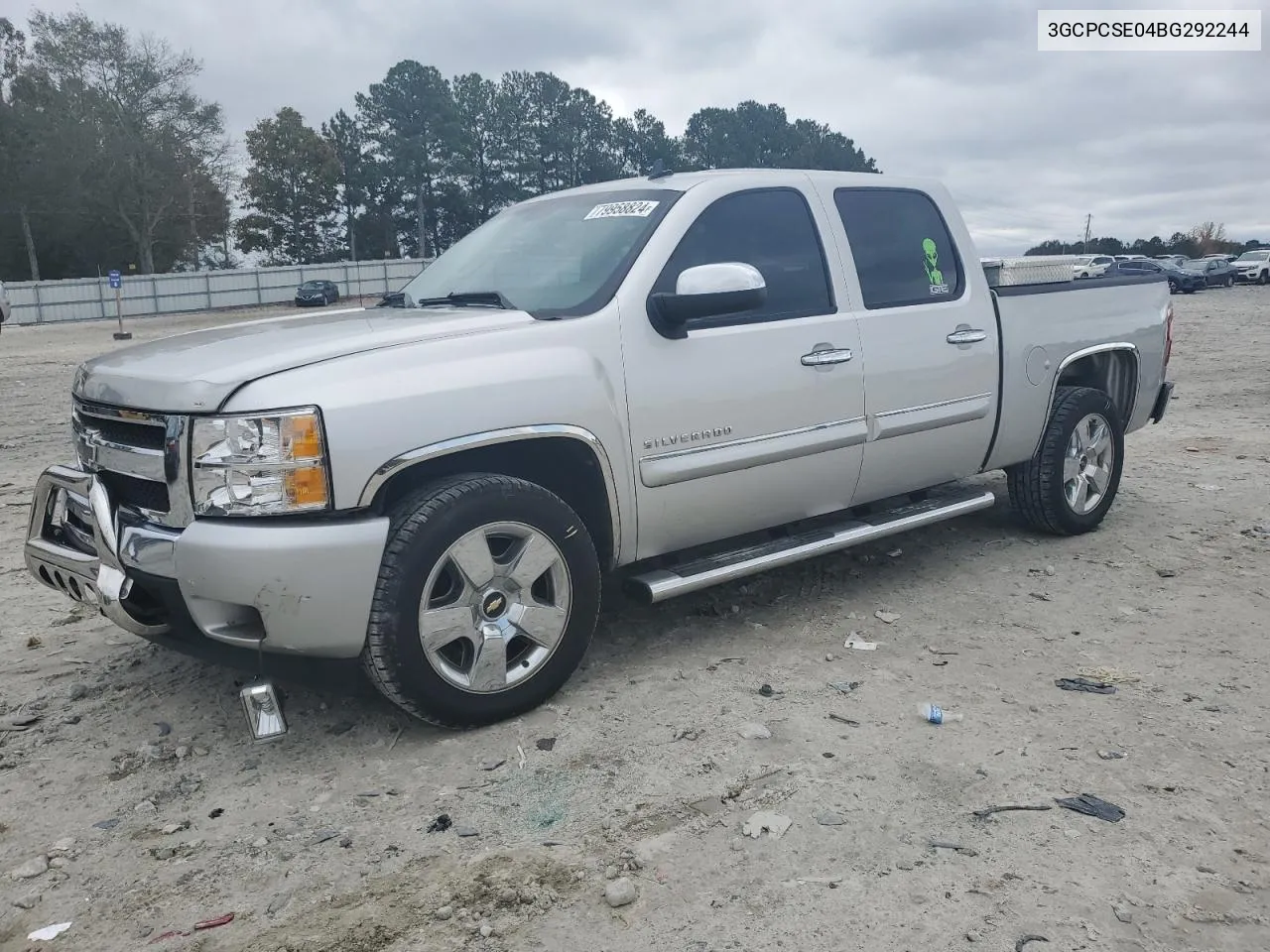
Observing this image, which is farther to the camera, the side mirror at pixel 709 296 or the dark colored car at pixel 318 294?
the dark colored car at pixel 318 294

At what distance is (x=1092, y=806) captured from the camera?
3.06m

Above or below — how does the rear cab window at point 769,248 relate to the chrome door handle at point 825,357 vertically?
above

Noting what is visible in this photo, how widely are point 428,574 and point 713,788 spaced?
1.07 meters

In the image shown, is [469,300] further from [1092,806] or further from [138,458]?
[1092,806]

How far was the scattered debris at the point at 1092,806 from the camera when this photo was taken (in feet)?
9.86

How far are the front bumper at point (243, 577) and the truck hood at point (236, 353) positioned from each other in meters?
0.36

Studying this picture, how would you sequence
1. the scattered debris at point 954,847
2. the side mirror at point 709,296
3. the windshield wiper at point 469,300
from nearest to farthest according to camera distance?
the scattered debris at point 954,847 → the side mirror at point 709,296 → the windshield wiper at point 469,300

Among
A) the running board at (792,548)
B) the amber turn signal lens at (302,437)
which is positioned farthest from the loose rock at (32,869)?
the running board at (792,548)

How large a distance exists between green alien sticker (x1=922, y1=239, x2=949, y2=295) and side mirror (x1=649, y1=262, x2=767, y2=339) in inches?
56.5

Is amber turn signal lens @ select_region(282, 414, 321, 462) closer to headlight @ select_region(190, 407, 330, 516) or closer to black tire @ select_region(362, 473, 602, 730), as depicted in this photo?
headlight @ select_region(190, 407, 330, 516)

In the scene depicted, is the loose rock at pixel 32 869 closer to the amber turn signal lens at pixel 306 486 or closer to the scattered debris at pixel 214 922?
the scattered debris at pixel 214 922

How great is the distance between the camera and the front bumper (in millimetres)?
3092

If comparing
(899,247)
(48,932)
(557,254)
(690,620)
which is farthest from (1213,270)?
(48,932)

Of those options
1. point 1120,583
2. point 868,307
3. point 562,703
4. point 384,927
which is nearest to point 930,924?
point 384,927
